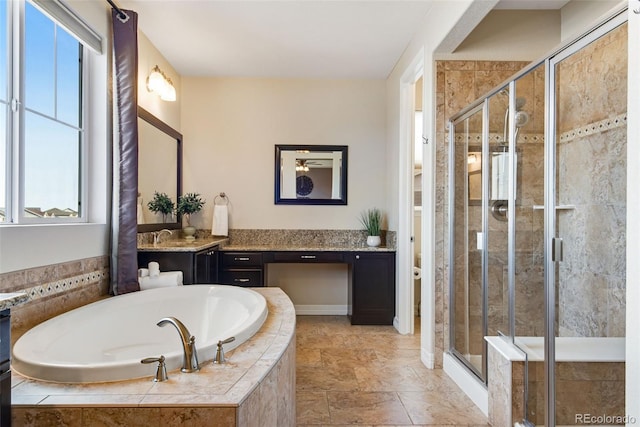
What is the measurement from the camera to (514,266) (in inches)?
77.0

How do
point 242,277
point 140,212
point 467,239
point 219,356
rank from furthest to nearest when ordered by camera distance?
point 242,277
point 140,212
point 467,239
point 219,356

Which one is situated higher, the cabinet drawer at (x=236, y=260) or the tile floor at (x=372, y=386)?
the cabinet drawer at (x=236, y=260)

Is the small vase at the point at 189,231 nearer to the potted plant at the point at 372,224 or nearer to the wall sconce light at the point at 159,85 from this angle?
the wall sconce light at the point at 159,85

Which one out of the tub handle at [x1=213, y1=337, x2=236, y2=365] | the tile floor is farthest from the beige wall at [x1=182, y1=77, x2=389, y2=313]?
the tub handle at [x1=213, y1=337, x2=236, y2=365]

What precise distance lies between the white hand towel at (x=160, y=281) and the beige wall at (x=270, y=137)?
1445mm

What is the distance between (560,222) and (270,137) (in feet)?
9.44

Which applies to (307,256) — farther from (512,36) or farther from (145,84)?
(512,36)

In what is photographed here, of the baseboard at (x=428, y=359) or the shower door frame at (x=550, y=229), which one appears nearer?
the shower door frame at (x=550, y=229)

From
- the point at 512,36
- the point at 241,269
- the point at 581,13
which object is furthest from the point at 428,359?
the point at 581,13

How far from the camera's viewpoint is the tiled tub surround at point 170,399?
95 cm

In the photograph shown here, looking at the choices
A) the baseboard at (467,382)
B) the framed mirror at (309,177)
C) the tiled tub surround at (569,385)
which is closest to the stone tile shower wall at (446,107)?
the baseboard at (467,382)

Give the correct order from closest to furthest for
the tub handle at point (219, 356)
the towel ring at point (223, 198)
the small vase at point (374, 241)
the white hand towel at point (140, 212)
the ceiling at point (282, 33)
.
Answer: the tub handle at point (219, 356), the ceiling at point (282, 33), the white hand towel at point (140, 212), the small vase at point (374, 241), the towel ring at point (223, 198)

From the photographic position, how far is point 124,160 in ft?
7.20

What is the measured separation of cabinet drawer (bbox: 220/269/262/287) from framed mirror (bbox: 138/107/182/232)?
0.75m
